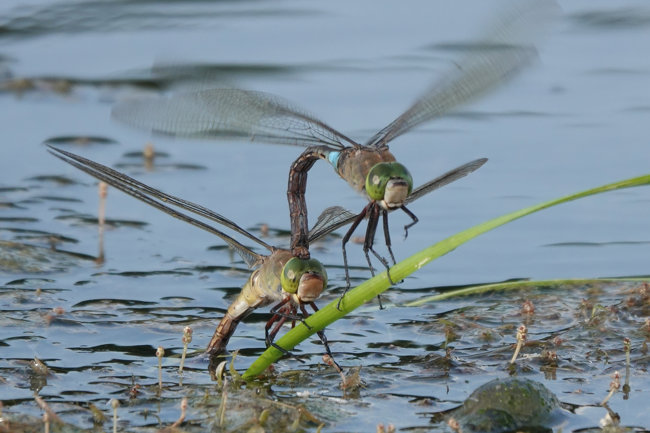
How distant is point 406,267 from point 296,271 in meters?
0.59

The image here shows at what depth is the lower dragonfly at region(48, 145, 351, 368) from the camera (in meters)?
5.09

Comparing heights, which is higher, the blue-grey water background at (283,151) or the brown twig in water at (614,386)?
the blue-grey water background at (283,151)

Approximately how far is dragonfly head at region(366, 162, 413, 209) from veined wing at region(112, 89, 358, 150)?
55 cm

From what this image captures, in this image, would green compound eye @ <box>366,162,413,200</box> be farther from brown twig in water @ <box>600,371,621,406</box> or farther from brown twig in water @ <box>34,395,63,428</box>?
brown twig in water @ <box>34,395,63,428</box>

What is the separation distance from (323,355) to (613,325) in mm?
1574

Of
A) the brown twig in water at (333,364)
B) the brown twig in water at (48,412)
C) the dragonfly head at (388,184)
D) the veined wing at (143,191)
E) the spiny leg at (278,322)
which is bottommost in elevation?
the brown twig in water at (48,412)

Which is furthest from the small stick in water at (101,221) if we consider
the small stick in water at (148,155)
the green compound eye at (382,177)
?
the green compound eye at (382,177)

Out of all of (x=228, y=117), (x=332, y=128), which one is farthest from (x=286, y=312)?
(x=228, y=117)

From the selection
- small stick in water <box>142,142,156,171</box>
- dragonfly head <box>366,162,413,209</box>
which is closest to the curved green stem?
dragonfly head <box>366,162,413,209</box>

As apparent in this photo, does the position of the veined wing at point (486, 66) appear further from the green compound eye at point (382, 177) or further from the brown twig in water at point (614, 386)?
the brown twig in water at point (614, 386)

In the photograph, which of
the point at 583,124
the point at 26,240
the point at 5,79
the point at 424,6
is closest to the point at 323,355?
the point at 26,240

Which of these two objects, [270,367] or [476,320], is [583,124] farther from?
[270,367]

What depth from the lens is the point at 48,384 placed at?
17.7ft

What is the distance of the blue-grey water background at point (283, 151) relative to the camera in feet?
21.0
